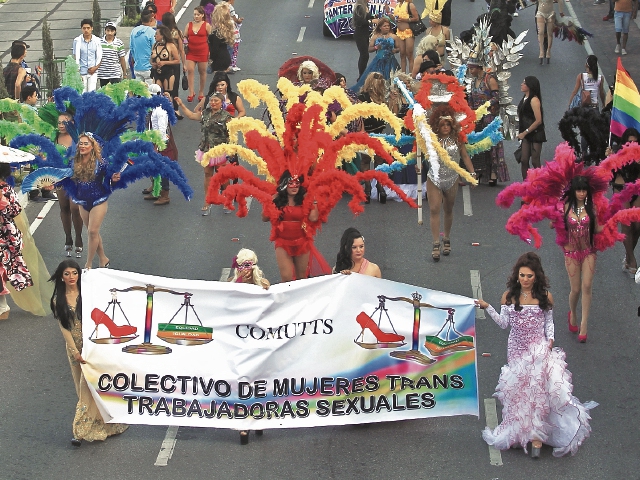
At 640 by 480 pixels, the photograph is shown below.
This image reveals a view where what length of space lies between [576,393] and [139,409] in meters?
4.10

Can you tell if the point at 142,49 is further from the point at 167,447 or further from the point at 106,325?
the point at 167,447

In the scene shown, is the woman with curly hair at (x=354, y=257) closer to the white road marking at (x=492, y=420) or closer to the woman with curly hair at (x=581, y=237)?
the white road marking at (x=492, y=420)

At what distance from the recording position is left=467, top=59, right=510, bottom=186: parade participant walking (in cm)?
1770

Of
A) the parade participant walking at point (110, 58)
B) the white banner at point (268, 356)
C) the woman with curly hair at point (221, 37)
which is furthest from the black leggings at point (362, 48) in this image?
the white banner at point (268, 356)

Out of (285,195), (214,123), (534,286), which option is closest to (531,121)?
(214,123)

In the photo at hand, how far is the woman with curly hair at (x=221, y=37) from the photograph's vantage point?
69.4 feet

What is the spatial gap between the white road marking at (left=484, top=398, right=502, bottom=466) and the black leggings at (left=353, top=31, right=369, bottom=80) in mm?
11356

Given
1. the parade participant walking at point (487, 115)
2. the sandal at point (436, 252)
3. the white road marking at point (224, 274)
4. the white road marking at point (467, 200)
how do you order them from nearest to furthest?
the white road marking at point (224, 274), the sandal at point (436, 252), the white road marking at point (467, 200), the parade participant walking at point (487, 115)

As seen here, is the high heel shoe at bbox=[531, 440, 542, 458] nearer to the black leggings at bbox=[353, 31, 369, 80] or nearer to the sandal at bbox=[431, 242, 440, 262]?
the sandal at bbox=[431, 242, 440, 262]

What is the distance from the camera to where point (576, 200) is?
41.1 ft

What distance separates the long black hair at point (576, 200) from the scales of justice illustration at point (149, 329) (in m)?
3.95

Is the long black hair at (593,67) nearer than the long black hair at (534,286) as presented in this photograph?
No

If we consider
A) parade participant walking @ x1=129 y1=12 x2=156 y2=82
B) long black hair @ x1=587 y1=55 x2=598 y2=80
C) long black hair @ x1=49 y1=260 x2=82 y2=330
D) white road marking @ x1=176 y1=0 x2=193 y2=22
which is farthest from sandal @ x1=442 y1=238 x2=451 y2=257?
white road marking @ x1=176 y1=0 x2=193 y2=22

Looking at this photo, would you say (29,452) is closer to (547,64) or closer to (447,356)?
(447,356)
